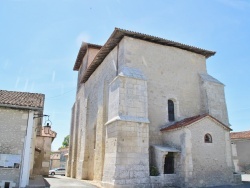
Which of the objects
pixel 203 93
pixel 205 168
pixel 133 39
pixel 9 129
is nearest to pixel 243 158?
pixel 203 93

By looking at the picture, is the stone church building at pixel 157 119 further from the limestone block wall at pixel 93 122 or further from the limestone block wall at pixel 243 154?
the limestone block wall at pixel 243 154

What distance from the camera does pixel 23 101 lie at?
9766mm

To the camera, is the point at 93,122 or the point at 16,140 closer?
the point at 16,140

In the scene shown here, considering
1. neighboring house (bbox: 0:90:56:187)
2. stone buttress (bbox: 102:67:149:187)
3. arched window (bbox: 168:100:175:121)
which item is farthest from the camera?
arched window (bbox: 168:100:175:121)

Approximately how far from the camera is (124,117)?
996cm

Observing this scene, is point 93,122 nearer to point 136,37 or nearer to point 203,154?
point 136,37

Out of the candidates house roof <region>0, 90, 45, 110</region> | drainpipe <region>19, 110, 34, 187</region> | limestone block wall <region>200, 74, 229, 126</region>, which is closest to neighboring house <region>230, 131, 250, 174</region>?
limestone block wall <region>200, 74, 229, 126</region>

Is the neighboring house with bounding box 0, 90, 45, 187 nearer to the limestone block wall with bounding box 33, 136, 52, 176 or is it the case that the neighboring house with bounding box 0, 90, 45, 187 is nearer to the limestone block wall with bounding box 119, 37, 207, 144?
the limestone block wall with bounding box 119, 37, 207, 144

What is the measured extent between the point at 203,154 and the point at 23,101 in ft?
27.4

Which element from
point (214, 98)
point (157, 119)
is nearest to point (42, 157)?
point (157, 119)

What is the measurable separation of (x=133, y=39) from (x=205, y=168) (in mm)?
7442

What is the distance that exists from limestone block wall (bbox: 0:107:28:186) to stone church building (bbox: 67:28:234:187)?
3.72 metres

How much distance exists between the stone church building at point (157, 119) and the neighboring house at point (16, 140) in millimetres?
3431

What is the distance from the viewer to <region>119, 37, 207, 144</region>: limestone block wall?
1180 cm
